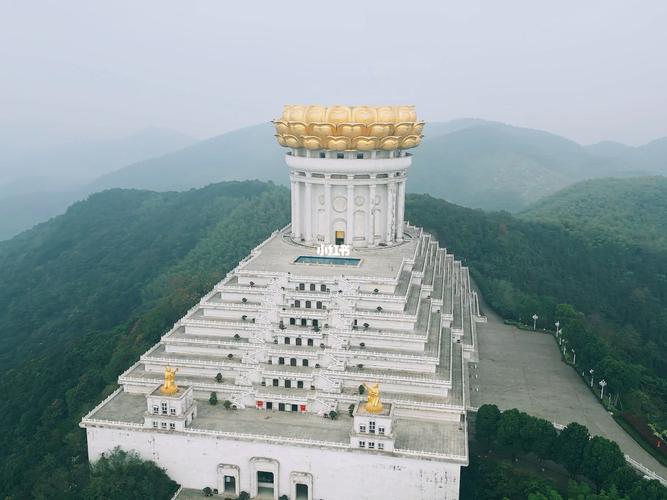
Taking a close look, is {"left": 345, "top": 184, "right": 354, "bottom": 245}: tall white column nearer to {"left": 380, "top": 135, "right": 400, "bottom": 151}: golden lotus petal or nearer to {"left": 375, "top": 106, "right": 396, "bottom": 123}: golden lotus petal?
{"left": 380, "top": 135, "right": 400, "bottom": 151}: golden lotus petal

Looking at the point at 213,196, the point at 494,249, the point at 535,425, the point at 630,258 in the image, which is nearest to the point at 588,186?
the point at 630,258

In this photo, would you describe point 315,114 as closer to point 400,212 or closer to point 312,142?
point 312,142

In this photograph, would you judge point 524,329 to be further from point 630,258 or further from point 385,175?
point 630,258

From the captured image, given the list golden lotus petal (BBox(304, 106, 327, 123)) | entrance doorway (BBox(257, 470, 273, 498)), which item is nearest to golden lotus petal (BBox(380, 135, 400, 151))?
golden lotus petal (BBox(304, 106, 327, 123))

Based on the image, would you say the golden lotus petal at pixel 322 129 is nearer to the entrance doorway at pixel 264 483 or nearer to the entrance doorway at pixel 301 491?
the entrance doorway at pixel 264 483

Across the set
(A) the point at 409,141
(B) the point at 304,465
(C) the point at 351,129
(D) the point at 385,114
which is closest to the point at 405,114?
(D) the point at 385,114

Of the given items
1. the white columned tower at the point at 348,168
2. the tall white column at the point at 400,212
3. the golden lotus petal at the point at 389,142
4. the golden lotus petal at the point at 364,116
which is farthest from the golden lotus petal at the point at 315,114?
the tall white column at the point at 400,212
